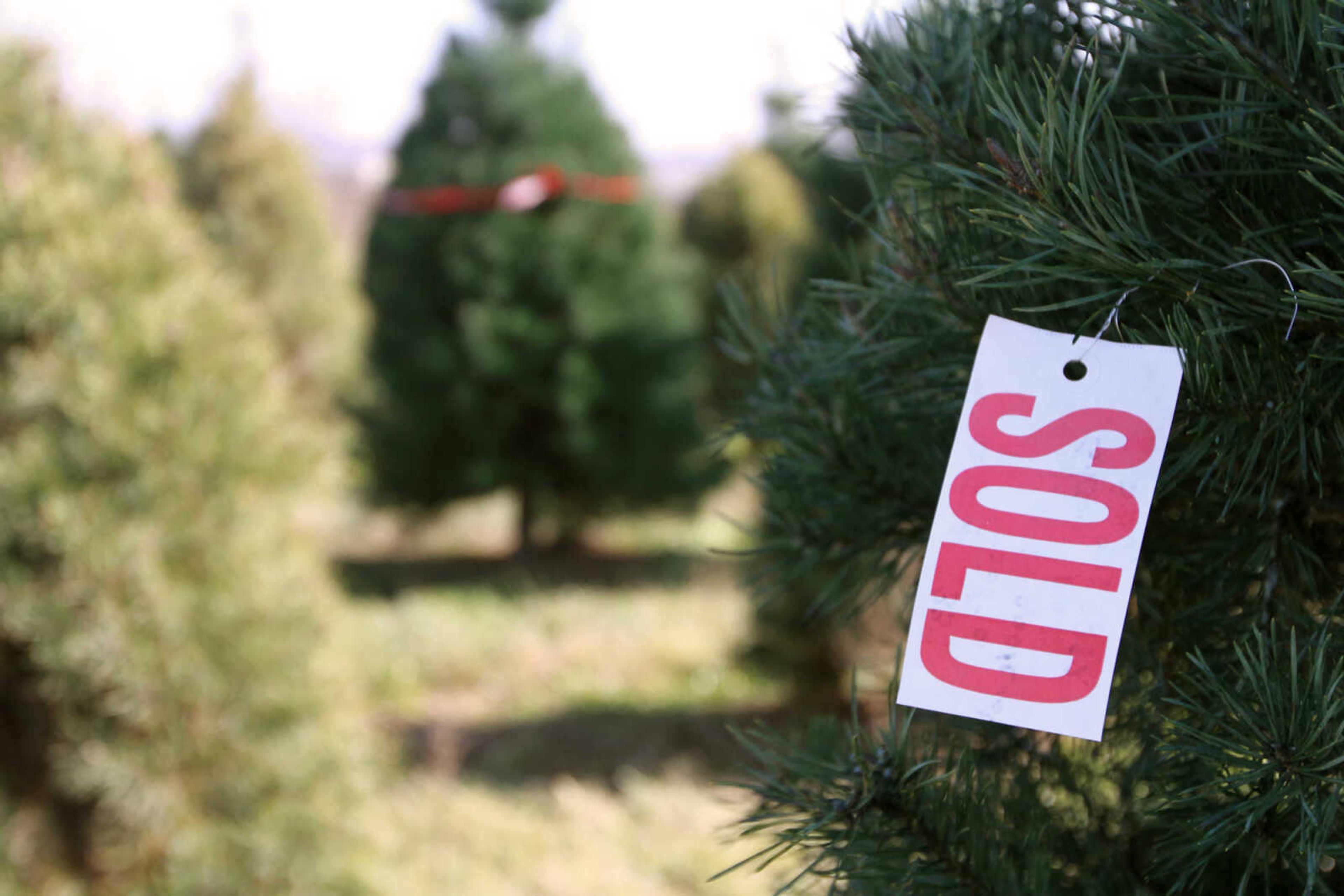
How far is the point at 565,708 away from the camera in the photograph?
18.2ft

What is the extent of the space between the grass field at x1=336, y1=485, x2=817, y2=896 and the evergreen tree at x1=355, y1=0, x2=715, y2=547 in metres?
0.76

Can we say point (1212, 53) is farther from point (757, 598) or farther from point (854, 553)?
point (757, 598)

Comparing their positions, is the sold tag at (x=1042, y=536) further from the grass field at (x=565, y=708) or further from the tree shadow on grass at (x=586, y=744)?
the tree shadow on grass at (x=586, y=744)

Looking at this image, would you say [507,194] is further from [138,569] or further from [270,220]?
[270,220]

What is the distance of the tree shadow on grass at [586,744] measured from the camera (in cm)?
481

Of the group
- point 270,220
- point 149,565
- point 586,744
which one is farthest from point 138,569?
point 270,220

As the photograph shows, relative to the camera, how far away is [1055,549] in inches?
28.8

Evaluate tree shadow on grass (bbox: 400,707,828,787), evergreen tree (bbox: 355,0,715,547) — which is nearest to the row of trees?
tree shadow on grass (bbox: 400,707,828,787)

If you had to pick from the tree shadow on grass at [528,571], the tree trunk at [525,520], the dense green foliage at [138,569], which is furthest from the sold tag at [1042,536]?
the tree trunk at [525,520]

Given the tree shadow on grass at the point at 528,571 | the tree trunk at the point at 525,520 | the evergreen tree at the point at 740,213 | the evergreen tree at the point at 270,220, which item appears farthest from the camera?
the evergreen tree at the point at 270,220

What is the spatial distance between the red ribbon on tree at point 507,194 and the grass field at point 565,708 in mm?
2638

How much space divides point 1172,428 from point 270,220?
13276 millimetres

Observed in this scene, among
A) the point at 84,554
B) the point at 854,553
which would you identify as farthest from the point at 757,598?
the point at 84,554

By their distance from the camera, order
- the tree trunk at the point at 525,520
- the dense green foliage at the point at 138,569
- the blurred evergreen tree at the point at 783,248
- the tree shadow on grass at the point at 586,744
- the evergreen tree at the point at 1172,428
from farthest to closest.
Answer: the tree trunk at the point at 525,520 → the tree shadow on grass at the point at 586,744 → the dense green foliage at the point at 138,569 → the blurred evergreen tree at the point at 783,248 → the evergreen tree at the point at 1172,428
